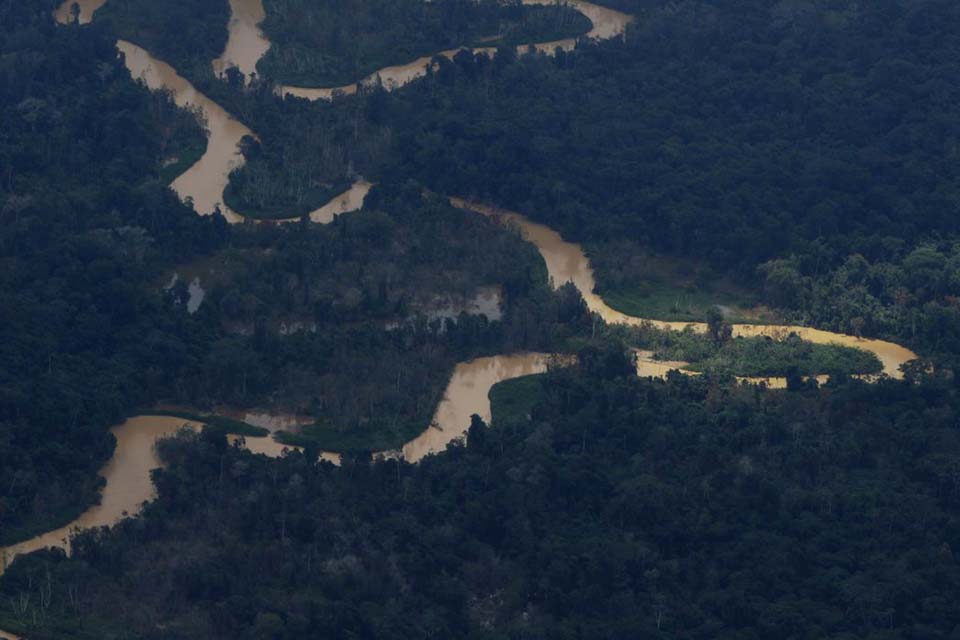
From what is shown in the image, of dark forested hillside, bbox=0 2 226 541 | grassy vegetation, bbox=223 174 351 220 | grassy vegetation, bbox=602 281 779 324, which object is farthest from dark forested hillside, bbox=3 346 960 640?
grassy vegetation, bbox=223 174 351 220

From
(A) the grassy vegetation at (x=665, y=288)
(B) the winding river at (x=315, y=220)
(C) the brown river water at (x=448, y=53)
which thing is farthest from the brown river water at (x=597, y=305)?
(C) the brown river water at (x=448, y=53)

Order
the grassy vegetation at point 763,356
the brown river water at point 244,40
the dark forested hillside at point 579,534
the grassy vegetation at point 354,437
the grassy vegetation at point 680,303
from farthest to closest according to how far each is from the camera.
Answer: the brown river water at point 244,40
the grassy vegetation at point 680,303
the grassy vegetation at point 763,356
the grassy vegetation at point 354,437
the dark forested hillside at point 579,534

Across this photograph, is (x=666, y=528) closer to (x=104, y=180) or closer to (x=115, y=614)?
(x=115, y=614)

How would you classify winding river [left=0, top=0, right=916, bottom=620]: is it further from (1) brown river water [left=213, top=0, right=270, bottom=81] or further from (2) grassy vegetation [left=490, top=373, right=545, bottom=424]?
(2) grassy vegetation [left=490, top=373, right=545, bottom=424]

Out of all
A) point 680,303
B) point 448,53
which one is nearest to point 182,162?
point 448,53

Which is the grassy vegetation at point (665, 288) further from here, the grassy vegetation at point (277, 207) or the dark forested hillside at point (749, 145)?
the grassy vegetation at point (277, 207)
